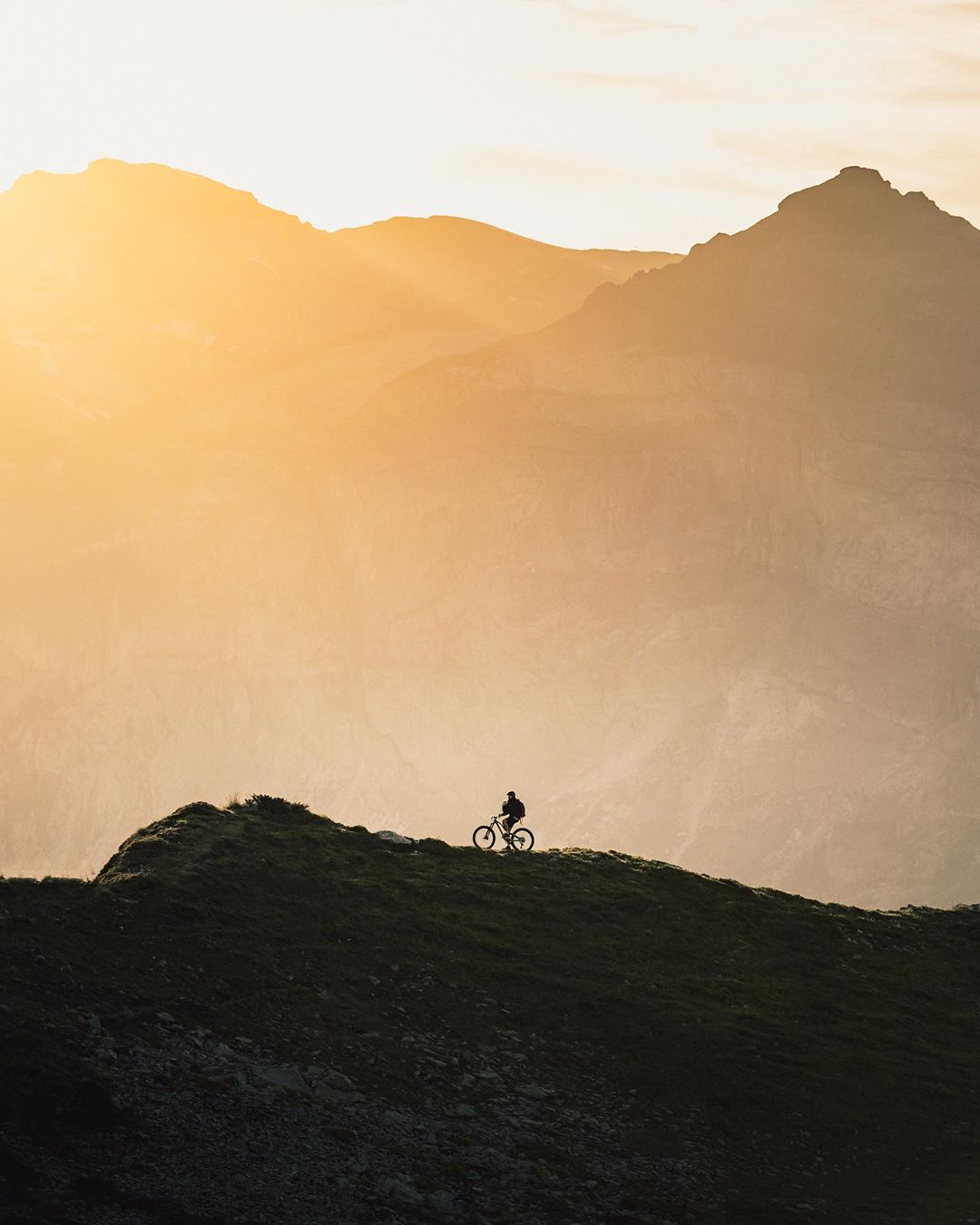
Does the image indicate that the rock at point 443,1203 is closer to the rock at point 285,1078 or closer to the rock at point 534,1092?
the rock at point 285,1078

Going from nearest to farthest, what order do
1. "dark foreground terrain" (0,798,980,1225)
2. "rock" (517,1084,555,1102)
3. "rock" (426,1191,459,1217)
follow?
1. "rock" (426,1191,459,1217)
2. "dark foreground terrain" (0,798,980,1225)
3. "rock" (517,1084,555,1102)

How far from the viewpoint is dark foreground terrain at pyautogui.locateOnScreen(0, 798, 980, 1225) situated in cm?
2089

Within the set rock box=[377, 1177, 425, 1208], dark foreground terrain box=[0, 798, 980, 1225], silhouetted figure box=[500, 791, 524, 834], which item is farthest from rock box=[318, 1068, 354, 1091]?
silhouetted figure box=[500, 791, 524, 834]

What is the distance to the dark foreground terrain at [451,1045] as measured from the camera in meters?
20.9

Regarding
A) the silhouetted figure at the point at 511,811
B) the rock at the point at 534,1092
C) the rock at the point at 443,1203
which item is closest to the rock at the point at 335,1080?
the rock at the point at 534,1092

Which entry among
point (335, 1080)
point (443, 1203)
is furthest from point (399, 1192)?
point (335, 1080)

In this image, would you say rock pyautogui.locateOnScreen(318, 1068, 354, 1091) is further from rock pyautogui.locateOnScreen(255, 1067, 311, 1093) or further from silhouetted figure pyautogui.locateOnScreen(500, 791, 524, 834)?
silhouetted figure pyautogui.locateOnScreen(500, 791, 524, 834)

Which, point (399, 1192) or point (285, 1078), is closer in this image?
point (399, 1192)

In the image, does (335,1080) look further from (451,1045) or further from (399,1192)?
(399,1192)

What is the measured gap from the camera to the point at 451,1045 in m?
26.1

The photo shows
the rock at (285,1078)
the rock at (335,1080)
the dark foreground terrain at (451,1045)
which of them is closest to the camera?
the dark foreground terrain at (451,1045)

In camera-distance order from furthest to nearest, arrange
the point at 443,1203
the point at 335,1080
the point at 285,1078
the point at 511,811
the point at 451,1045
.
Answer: the point at 511,811, the point at 451,1045, the point at 335,1080, the point at 285,1078, the point at 443,1203

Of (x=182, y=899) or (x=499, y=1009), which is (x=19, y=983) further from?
(x=499, y=1009)

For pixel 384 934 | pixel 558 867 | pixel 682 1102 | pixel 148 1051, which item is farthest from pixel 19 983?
pixel 558 867
